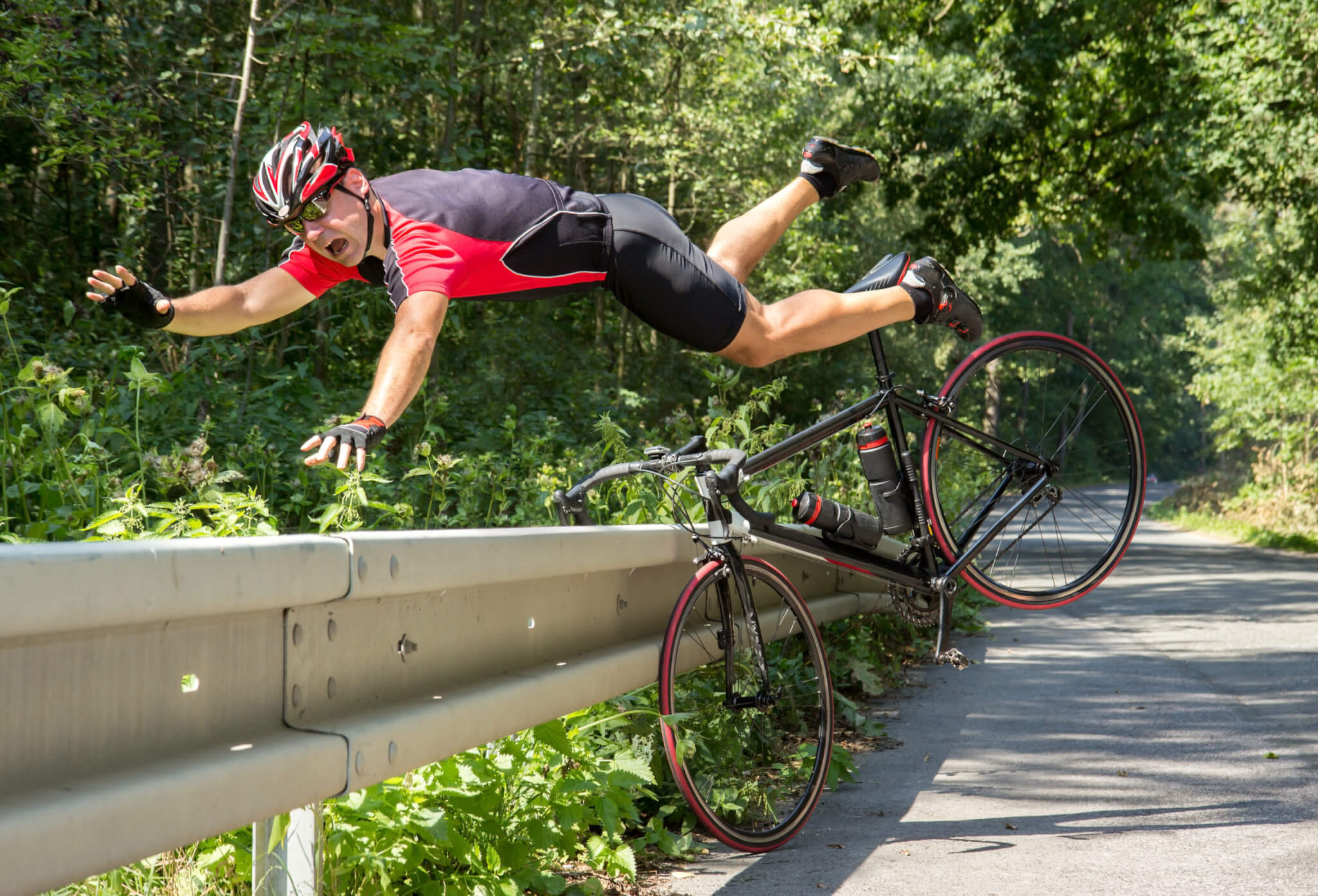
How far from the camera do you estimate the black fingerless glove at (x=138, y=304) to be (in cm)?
347

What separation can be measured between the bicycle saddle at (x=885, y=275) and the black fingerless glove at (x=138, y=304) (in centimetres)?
247

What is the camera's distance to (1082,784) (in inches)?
184

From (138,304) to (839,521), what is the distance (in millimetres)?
2521

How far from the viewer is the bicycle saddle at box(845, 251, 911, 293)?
4691 mm

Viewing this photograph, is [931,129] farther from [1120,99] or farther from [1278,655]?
[1278,655]

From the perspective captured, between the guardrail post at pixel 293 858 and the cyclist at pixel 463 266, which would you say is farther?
the cyclist at pixel 463 266

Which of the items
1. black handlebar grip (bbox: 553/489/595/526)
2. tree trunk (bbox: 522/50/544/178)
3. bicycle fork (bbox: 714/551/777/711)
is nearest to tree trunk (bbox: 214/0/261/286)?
black handlebar grip (bbox: 553/489/595/526)

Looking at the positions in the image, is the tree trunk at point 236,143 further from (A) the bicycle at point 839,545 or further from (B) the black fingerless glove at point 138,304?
(B) the black fingerless glove at point 138,304

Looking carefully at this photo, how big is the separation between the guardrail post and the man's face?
5.44 ft

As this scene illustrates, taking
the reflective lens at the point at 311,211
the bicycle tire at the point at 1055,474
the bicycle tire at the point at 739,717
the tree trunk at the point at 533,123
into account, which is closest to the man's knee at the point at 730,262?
the bicycle tire at the point at 1055,474

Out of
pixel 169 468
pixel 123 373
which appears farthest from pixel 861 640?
pixel 123 373

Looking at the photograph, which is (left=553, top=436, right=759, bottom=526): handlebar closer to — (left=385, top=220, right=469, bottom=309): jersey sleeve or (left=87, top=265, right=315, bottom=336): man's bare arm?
(left=385, top=220, right=469, bottom=309): jersey sleeve

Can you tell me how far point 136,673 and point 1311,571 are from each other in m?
15.7

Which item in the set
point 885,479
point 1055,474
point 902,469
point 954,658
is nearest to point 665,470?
point 885,479
